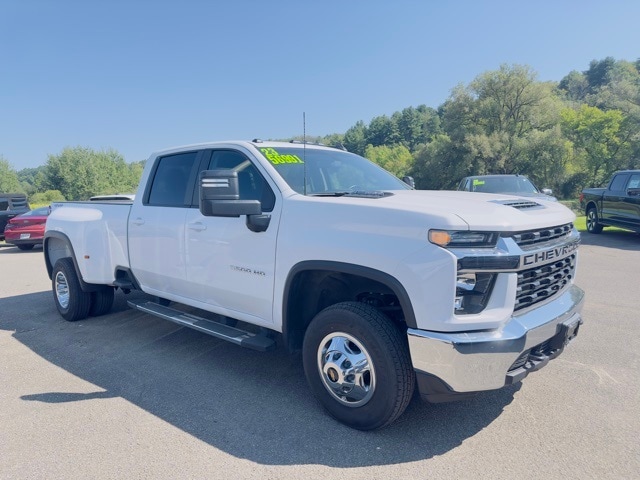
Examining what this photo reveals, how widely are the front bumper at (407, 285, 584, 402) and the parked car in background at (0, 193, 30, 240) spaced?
58.2 ft

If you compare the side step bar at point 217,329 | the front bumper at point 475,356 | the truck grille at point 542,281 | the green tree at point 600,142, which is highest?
the green tree at point 600,142

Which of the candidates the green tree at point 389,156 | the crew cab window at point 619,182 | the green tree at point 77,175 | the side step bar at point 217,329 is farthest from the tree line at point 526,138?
the green tree at point 77,175

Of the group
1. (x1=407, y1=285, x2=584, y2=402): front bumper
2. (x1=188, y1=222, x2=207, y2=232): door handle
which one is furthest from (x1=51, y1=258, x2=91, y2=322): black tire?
(x1=407, y1=285, x2=584, y2=402): front bumper

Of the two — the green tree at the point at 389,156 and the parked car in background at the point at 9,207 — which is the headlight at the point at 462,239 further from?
the green tree at the point at 389,156

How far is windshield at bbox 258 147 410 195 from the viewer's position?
11.9 feet

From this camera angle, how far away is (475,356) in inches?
98.0

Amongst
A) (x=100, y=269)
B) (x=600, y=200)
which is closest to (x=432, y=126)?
(x=600, y=200)

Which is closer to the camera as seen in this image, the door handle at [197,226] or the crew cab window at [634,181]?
the door handle at [197,226]

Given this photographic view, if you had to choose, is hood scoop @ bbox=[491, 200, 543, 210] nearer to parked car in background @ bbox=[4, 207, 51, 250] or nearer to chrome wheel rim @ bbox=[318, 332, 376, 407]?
chrome wheel rim @ bbox=[318, 332, 376, 407]

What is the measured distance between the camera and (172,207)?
4.39m

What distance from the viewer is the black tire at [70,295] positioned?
5582 millimetres

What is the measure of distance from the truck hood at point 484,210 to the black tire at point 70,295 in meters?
4.18

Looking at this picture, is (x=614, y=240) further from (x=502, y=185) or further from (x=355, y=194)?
(x=355, y=194)

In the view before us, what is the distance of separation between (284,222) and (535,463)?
2256 mm
